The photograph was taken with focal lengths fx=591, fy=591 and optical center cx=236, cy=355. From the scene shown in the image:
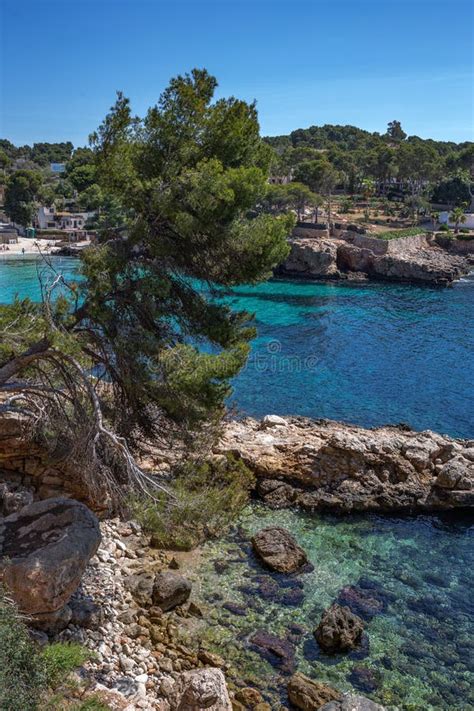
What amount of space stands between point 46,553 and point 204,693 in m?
3.80

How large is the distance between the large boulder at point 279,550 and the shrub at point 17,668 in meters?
6.75

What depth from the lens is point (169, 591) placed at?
12875 millimetres

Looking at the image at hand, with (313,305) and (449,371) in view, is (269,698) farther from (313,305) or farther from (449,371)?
(313,305)

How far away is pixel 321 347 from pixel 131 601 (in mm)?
27928

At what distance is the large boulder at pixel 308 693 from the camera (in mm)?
10359

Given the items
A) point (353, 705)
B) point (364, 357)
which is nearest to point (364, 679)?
point (353, 705)

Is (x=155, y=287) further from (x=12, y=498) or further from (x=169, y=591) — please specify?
(x=12, y=498)

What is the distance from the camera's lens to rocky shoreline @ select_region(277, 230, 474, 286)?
216ft

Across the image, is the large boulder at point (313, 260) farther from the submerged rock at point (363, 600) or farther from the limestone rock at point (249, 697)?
the limestone rock at point (249, 697)

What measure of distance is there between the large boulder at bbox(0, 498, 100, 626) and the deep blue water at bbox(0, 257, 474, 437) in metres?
5.19

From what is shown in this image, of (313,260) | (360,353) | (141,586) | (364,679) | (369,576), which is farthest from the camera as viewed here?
(313,260)

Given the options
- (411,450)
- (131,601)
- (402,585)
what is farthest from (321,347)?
(131,601)

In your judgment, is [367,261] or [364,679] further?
[367,261]

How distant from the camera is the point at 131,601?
12859 mm
